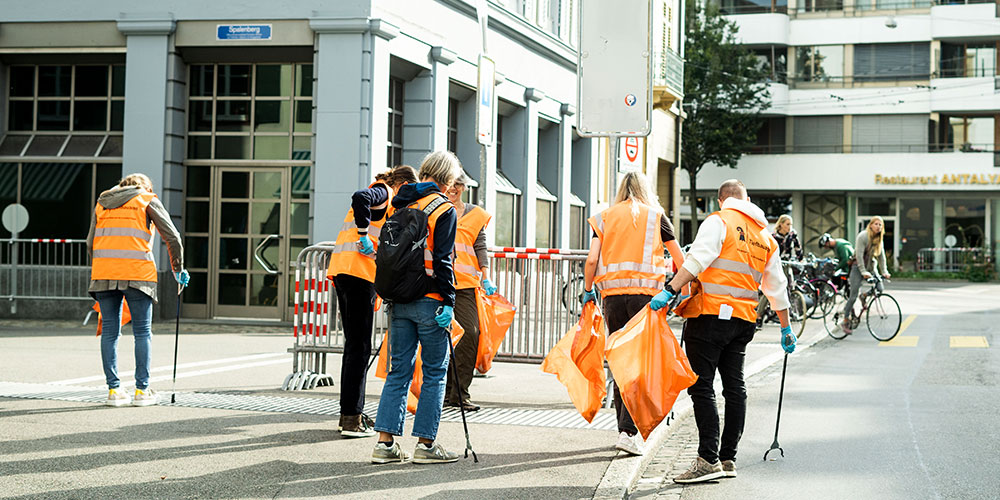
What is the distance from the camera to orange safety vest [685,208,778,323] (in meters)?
6.33

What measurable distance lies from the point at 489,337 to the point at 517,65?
1424cm

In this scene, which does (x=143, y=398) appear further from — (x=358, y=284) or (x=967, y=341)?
(x=967, y=341)

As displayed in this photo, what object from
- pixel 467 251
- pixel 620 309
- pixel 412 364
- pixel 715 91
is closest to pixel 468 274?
pixel 467 251

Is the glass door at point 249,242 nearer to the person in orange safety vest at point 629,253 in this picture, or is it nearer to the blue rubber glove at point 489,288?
the blue rubber glove at point 489,288

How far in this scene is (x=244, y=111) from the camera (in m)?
17.4

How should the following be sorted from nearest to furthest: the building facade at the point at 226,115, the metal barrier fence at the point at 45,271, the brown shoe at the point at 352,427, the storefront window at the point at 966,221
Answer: the brown shoe at the point at 352,427 < the building facade at the point at 226,115 < the metal barrier fence at the point at 45,271 < the storefront window at the point at 966,221

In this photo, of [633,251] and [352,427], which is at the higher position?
[633,251]

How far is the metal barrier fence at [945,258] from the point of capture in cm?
4678

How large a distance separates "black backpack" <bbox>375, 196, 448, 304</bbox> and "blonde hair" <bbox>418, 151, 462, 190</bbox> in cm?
35

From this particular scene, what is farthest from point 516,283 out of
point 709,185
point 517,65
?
point 709,185

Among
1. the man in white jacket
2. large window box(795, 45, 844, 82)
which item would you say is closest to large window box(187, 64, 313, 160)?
the man in white jacket

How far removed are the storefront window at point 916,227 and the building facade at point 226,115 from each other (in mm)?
35768

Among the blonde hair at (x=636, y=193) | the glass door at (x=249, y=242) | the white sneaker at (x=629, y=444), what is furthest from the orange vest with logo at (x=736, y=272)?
the glass door at (x=249, y=242)

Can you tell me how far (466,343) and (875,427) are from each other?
10.5 feet
